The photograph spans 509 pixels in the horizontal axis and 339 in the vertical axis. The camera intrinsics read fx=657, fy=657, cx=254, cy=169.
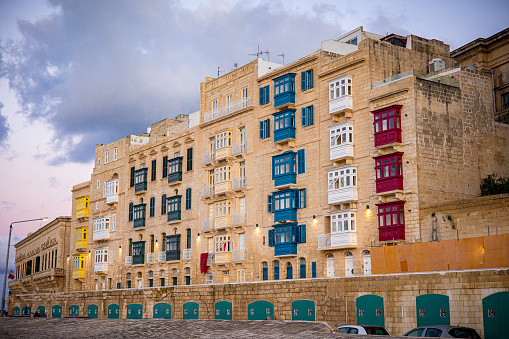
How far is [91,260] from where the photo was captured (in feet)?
236

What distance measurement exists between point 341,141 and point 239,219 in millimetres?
12214

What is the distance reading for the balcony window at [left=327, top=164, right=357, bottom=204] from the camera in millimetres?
43219

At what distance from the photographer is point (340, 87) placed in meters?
45.2

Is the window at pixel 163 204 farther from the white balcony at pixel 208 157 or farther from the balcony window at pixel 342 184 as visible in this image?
the balcony window at pixel 342 184

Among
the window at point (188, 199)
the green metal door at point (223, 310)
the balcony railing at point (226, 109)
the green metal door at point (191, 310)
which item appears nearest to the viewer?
the green metal door at point (223, 310)

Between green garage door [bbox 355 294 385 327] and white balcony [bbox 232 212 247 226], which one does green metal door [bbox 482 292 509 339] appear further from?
white balcony [bbox 232 212 247 226]

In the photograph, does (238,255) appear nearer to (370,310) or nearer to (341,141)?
(341,141)

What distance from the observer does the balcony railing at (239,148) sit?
2092 inches

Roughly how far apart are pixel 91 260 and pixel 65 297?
17.6ft

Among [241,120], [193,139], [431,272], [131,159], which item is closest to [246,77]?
[241,120]

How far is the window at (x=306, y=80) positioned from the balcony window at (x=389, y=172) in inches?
368

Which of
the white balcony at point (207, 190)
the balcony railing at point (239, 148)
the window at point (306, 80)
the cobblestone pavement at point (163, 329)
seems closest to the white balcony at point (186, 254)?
the white balcony at point (207, 190)

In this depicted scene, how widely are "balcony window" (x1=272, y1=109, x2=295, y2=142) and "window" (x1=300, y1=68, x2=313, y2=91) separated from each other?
6.45 feet

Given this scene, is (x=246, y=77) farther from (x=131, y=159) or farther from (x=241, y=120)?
(x=131, y=159)
